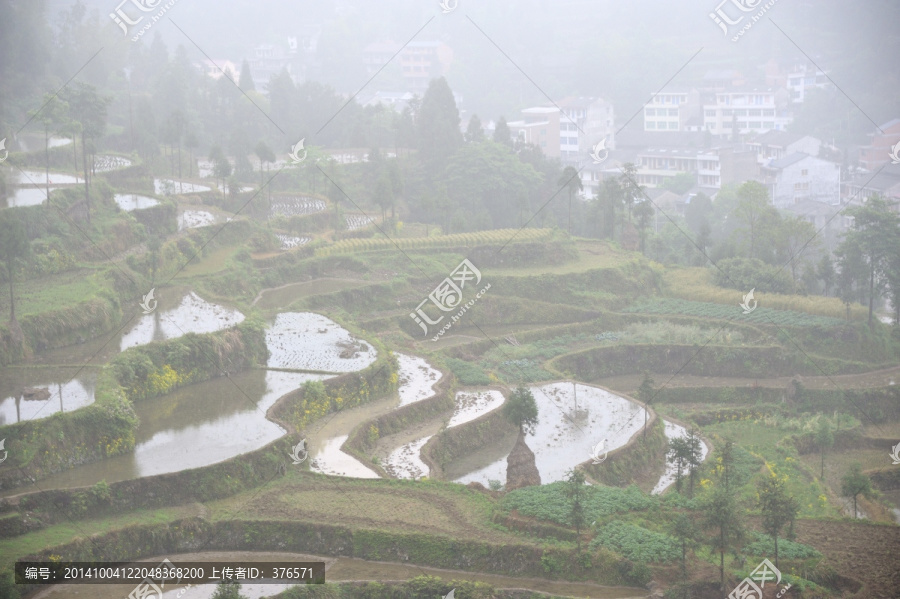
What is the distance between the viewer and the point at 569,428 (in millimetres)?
22469

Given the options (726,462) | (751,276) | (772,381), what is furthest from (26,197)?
(751,276)

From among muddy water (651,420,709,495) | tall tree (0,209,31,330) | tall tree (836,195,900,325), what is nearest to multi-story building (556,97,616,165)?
tall tree (836,195,900,325)

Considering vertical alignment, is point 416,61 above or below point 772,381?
A: above

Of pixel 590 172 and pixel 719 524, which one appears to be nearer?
pixel 719 524

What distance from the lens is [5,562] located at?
544 inches

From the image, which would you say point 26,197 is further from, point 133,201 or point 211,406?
point 211,406

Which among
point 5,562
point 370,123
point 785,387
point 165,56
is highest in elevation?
point 165,56

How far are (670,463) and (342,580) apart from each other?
30.0ft

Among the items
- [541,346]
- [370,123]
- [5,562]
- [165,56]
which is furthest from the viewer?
[165,56]

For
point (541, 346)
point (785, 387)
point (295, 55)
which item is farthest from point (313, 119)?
point (295, 55)

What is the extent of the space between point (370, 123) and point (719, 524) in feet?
139

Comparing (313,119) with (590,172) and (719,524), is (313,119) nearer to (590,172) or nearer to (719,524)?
(590,172)

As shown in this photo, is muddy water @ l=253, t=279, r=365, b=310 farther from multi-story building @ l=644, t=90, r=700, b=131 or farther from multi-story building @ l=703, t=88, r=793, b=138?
multi-story building @ l=703, t=88, r=793, b=138

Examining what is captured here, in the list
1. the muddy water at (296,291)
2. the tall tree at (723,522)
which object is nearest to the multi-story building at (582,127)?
the muddy water at (296,291)
